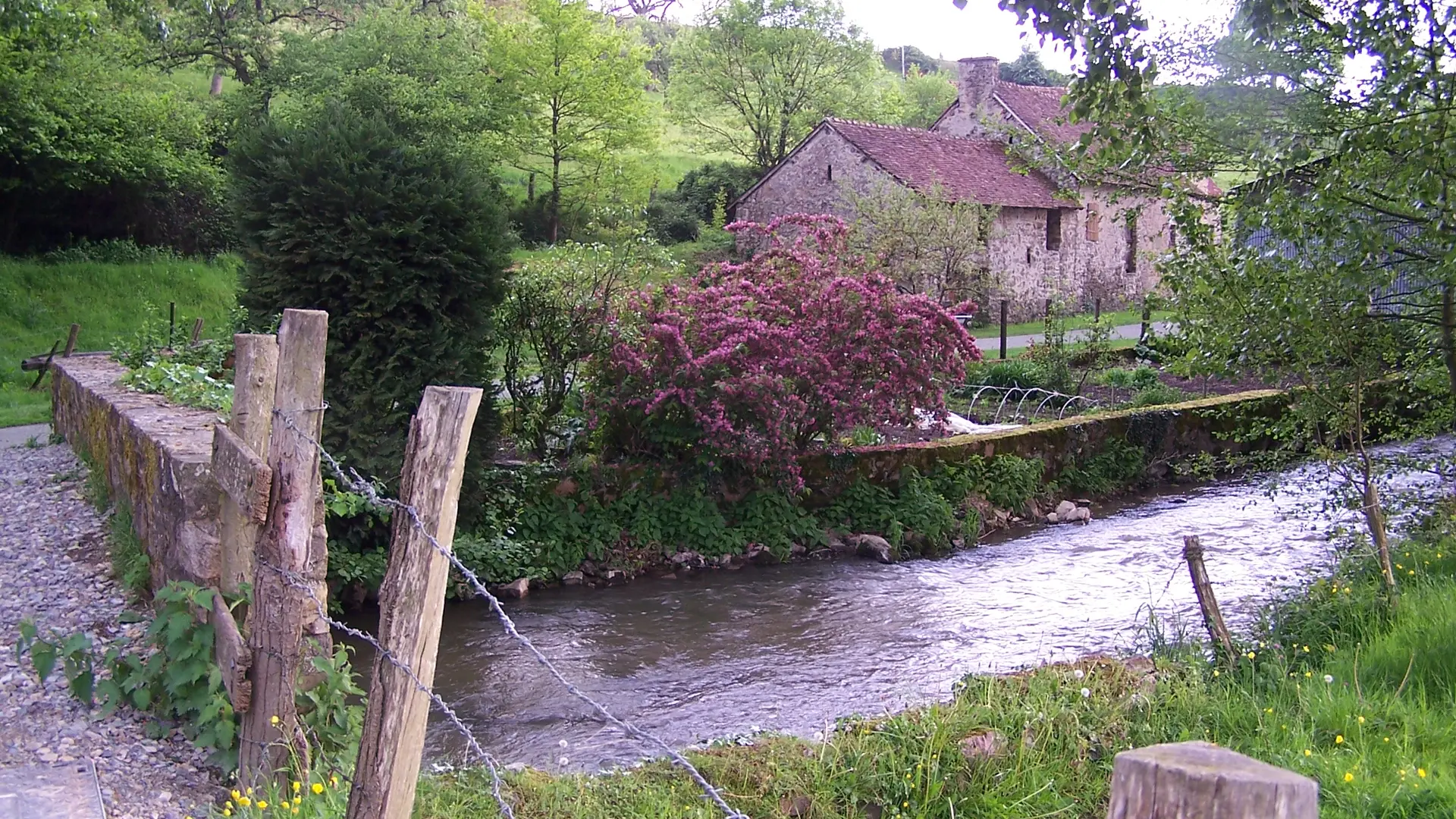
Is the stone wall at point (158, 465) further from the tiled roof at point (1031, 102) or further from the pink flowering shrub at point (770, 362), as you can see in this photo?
the tiled roof at point (1031, 102)

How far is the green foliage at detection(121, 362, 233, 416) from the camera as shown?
9383 millimetres

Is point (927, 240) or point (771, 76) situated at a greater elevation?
point (771, 76)

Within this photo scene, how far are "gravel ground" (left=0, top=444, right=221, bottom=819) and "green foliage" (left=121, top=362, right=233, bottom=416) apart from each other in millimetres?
1047

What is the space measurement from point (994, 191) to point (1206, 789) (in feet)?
101

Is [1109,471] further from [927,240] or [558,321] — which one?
[927,240]

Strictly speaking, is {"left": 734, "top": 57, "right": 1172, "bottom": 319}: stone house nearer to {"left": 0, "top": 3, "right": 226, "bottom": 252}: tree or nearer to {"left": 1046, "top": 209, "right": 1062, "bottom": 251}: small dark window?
{"left": 1046, "top": 209, "right": 1062, "bottom": 251}: small dark window

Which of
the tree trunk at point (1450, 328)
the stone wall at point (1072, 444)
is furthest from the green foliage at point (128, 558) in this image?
the tree trunk at point (1450, 328)

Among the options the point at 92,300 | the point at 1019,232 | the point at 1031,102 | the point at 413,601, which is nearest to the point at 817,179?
the point at 1019,232

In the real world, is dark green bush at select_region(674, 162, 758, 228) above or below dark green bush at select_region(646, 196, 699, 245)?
above

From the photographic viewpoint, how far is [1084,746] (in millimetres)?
5281

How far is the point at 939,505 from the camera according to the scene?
12414 millimetres

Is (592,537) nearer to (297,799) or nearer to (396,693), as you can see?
(297,799)

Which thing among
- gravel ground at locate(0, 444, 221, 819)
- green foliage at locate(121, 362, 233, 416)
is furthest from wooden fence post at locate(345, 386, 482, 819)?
green foliage at locate(121, 362, 233, 416)

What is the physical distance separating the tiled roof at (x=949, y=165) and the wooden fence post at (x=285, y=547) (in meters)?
24.4
